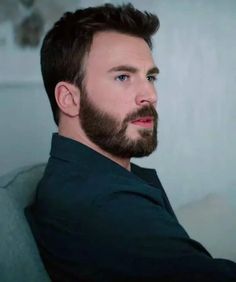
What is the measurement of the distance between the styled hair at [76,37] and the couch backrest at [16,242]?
0.75 feet

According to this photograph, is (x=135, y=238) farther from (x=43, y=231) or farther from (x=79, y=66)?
(x=79, y=66)

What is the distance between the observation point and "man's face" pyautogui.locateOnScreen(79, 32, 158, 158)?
3.14 feet

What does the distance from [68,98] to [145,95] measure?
17 centimetres

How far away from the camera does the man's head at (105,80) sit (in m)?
0.96

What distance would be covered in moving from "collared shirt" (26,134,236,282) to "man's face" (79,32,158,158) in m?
0.07

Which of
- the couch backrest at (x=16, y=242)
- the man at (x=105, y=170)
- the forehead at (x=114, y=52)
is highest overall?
the forehead at (x=114, y=52)

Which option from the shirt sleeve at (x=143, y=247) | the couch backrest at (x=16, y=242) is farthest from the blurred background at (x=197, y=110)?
the shirt sleeve at (x=143, y=247)

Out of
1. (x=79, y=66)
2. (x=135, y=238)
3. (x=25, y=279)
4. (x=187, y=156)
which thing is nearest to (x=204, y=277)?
(x=135, y=238)

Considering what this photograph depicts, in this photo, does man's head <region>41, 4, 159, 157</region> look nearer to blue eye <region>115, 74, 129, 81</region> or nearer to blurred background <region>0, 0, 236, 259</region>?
blue eye <region>115, 74, 129, 81</region>

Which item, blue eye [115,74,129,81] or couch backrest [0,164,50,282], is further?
blue eye [115,74,129,81]

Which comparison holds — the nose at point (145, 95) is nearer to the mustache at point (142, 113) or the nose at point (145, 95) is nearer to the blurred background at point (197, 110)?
the mustache at point (142, 113)

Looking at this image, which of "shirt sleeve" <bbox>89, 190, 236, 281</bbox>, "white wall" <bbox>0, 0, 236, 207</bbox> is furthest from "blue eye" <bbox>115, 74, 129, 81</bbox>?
"white wall" <bbox>0, 0, 236, 207</bbox>

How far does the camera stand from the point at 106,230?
0.76 m

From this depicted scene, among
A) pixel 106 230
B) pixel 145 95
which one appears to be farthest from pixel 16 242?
pixel 145 95
